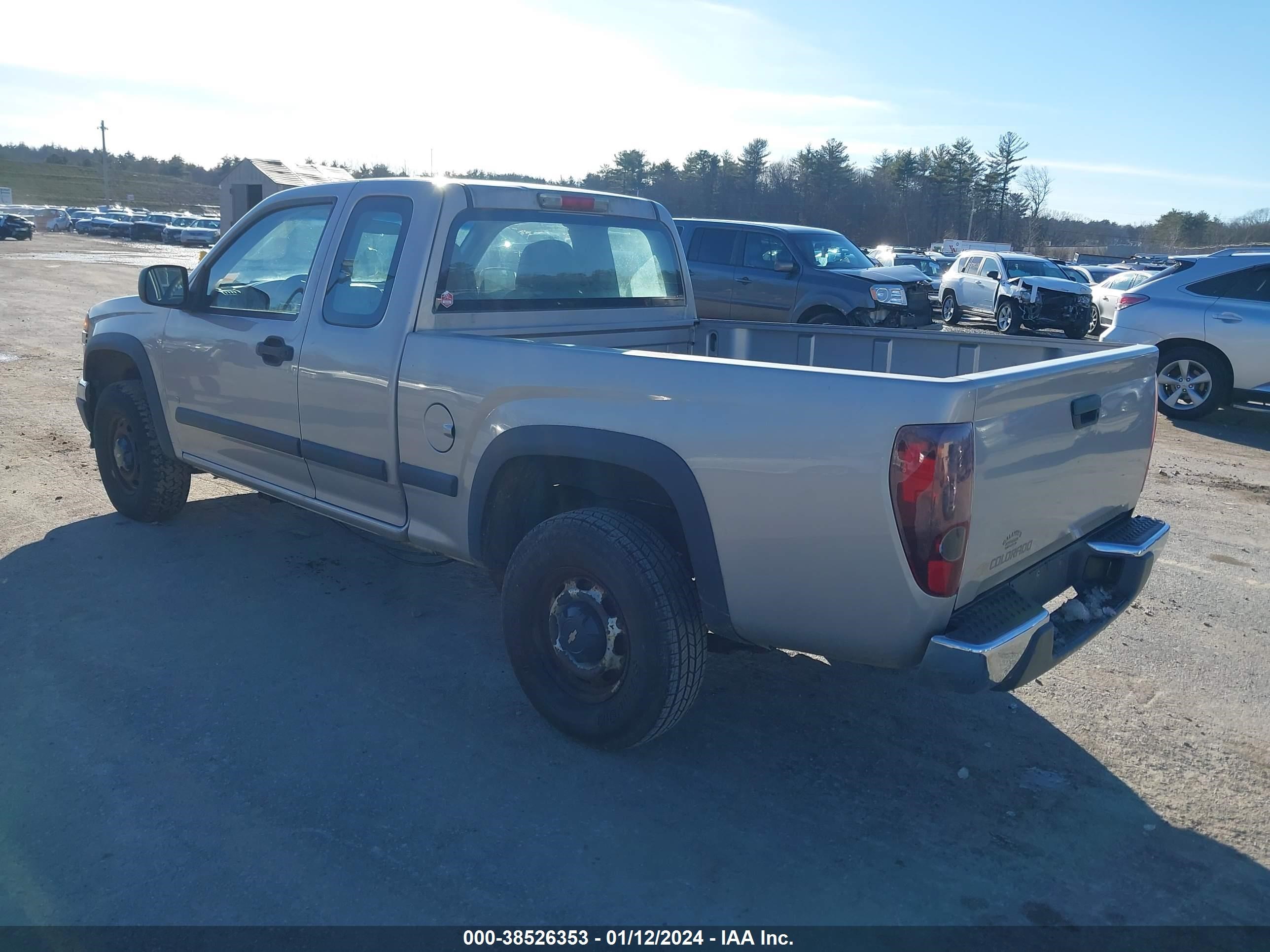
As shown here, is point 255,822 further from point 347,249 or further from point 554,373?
point 347,249

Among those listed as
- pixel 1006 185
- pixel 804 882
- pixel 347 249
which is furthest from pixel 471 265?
pixel 1006 185

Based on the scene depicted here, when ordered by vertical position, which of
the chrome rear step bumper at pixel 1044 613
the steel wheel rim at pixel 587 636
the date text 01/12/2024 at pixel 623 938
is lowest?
the date text 01/12/2024 at pixel 623 938

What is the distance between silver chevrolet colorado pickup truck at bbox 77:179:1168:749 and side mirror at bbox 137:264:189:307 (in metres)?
0.03

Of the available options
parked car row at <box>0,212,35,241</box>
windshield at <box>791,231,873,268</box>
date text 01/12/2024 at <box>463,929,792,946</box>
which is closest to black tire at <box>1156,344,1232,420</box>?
windshield at <box>791,231,873,268</box>

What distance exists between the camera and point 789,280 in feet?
42.3

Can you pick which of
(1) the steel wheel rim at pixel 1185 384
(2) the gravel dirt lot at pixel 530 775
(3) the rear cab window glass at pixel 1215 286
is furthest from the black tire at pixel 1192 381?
(2) the gravel dirt lot at pixel 530 775

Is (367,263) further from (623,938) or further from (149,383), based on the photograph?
(623,938)

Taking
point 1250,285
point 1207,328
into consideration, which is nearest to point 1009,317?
point 1250,285

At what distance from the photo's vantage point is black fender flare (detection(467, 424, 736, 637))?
3094 mm

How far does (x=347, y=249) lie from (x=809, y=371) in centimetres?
245

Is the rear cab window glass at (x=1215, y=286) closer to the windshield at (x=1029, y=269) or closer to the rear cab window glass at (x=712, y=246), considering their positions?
the rear cab window glass at (x=712, y=246)

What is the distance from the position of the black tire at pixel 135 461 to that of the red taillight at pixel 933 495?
14.4 feet

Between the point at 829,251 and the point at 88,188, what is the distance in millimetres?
105639

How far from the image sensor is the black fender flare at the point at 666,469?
3.09m
